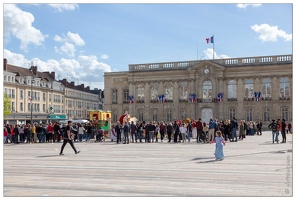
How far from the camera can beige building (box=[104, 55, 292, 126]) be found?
195 feet

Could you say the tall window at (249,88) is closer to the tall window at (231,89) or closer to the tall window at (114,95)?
the tall window at (231,89)

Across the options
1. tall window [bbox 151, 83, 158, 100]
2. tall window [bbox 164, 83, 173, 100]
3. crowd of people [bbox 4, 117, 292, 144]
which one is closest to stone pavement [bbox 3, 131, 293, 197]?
crowd of people [bbox 4, 117, 292, 144]

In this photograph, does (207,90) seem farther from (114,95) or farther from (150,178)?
(150,178)

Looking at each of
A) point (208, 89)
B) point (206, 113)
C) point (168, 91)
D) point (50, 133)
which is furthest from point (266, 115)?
point (50, 133)

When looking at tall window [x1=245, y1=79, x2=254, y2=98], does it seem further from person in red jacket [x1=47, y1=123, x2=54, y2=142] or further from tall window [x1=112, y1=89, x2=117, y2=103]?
person in red jacket [x1=47, y1=123, x2=54, y2=142]

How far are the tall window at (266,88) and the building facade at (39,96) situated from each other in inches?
1254

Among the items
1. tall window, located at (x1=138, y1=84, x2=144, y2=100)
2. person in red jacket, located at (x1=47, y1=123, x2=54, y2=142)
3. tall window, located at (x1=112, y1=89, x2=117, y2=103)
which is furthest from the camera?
tall window, located at (x1=112, y1=89, x2=117, y2=103)

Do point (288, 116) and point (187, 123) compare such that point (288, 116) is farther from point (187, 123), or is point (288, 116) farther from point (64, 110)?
point (64, 110)

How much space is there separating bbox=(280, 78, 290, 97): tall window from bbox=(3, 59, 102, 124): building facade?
112 feet

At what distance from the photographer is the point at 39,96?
7594 cm

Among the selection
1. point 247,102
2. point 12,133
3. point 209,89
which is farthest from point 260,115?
point 12,133

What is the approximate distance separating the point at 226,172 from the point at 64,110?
253ft

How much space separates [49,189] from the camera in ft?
31.4

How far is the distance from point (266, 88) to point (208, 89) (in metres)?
8.09
